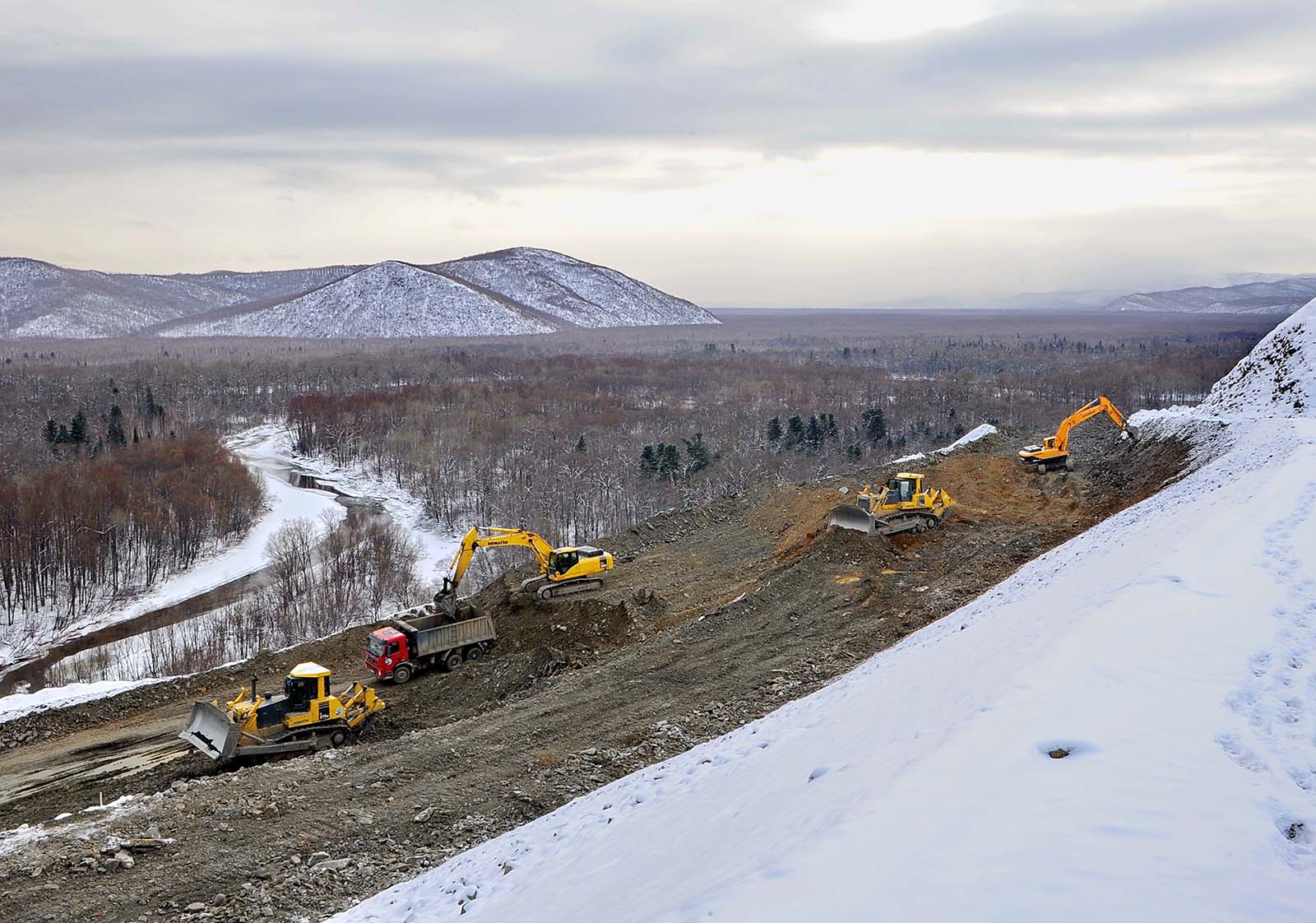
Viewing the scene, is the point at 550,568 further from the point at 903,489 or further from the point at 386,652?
the point at 903,489

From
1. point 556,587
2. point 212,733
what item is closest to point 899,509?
point 556,587

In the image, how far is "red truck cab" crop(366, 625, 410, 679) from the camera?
2145cm

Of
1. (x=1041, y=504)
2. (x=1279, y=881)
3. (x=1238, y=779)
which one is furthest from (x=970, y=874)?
(x=1041, y=504)

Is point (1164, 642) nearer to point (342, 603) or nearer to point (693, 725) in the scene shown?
point (693, 725)

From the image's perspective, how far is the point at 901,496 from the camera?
2583 cm

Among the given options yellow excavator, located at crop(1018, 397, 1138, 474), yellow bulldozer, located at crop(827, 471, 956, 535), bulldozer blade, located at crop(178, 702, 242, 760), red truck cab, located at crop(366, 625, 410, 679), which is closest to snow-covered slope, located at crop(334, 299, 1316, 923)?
bulldozer blade, located at crop(178, 702, 242, 760)

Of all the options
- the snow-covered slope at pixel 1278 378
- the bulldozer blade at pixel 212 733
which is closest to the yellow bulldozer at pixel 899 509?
the snow-covered slope at pixel 1278 378

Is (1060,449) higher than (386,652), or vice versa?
(1060,449)

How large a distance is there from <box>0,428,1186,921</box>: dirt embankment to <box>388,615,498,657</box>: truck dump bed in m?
0.69

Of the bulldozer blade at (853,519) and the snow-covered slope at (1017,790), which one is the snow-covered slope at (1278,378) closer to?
the bulldozer blade at (853,519)

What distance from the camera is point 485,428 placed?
9138cm

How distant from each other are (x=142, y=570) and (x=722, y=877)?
58953mm

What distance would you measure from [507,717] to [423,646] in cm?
637

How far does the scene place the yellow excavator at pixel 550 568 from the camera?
24.4 metres
